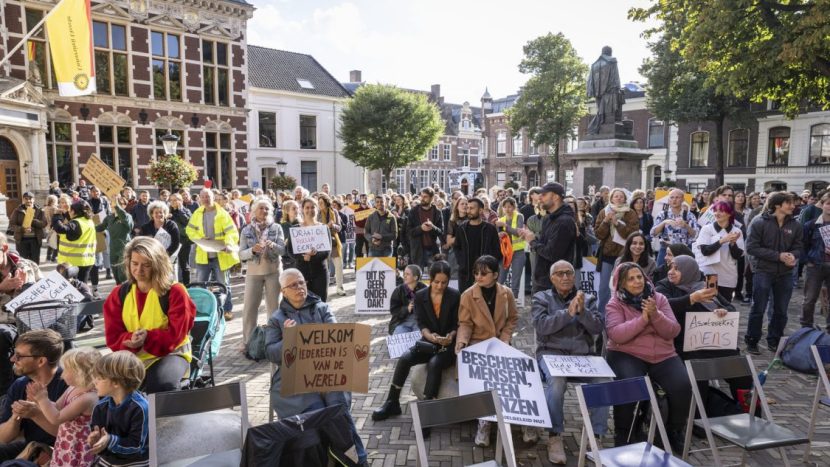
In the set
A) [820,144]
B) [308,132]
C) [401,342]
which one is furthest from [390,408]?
[820,144]

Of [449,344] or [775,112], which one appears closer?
[449,344]

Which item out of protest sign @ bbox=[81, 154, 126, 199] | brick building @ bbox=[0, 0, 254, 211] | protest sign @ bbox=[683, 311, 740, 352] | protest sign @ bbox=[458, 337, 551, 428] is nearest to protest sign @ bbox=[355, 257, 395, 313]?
protest sign @ bbox=[458, 337, 551, 428]

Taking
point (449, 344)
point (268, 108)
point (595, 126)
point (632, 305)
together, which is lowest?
point (449, 344)

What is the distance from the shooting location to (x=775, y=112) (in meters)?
33.6

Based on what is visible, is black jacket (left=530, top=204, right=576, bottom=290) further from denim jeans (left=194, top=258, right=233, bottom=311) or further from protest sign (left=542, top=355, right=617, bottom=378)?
denim jeans (left=194, top=258, right=233, bottom=311)

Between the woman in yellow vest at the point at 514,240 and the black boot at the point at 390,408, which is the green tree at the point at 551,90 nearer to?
the woman in yellow vest at the point at 514,240

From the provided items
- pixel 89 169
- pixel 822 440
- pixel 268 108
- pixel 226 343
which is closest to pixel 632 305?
pixel 822 440

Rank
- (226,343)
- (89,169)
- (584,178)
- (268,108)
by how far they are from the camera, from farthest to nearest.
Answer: (268,108)
(584,178)
(89,169)
(226,343)

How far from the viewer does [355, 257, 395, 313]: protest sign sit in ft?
28.4

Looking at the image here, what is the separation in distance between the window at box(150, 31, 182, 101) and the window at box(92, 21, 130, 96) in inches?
50.3

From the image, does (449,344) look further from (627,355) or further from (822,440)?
(822,440)

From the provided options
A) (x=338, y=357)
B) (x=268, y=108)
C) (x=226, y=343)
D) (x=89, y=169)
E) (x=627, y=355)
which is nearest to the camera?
(x=338, y=357)

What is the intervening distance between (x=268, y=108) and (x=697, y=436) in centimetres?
3281

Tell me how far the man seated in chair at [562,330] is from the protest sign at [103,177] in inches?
373
